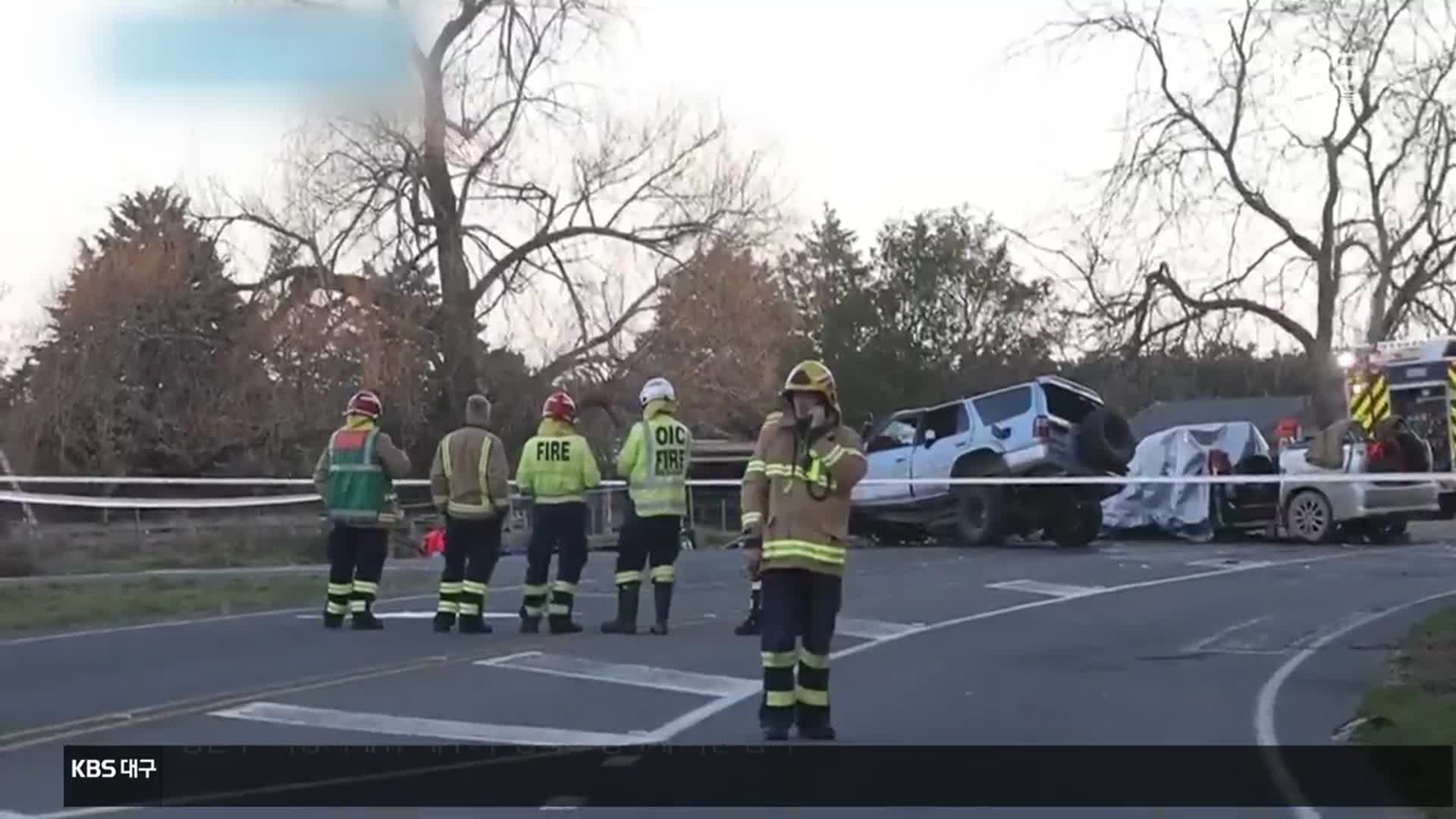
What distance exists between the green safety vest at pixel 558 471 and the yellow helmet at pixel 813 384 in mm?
5699

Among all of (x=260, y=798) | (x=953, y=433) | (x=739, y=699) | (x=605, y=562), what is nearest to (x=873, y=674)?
(x=739, y=699)

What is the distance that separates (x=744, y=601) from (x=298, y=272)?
2246 centimetres

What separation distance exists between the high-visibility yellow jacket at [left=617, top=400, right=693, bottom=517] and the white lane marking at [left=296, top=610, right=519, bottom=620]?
7.23ft

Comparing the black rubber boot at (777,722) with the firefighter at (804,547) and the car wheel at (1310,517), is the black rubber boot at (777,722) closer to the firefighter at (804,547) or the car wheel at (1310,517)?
the firefighter at (804,547)

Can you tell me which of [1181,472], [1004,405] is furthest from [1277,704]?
[1181,472]

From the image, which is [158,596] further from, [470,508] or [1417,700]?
[1417,700]

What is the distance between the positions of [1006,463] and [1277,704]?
597 inches

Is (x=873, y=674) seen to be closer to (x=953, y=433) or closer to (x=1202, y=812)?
(x=1202, y=812)

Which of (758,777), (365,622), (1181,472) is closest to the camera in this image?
(758,777)

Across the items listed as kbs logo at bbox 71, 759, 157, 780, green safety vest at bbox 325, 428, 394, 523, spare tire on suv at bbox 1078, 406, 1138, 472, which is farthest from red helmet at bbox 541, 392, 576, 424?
spare tire on suv at bbox 1078, 406, 1138, 472

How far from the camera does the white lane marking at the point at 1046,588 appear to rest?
60.8ft

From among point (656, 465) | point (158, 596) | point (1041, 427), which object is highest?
point (1041, 427)

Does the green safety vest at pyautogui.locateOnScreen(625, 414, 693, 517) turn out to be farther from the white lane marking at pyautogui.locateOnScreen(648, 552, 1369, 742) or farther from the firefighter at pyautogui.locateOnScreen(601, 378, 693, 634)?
the white lane marking at pyautogui.locateOnScreen(648, 552, 1369, 742)

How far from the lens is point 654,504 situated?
Answer: 1508 centimetres
